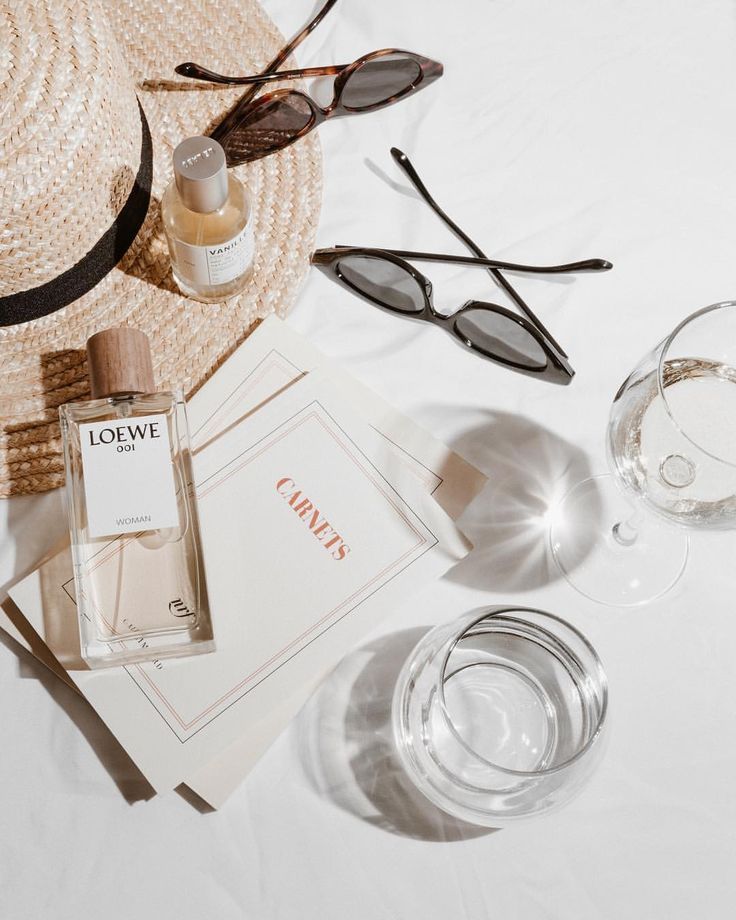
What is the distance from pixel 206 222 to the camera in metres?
0.52

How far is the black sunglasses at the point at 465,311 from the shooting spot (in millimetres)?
625

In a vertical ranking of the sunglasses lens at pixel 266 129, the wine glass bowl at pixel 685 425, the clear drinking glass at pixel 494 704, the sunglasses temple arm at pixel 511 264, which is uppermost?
the sunglasses lens at pixel 266 129

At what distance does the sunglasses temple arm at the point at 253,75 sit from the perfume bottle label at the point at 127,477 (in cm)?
27

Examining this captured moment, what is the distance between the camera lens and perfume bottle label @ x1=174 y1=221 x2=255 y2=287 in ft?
1.72

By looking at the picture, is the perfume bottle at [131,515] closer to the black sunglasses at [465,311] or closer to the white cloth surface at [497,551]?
the white cloth surface at [497,551]

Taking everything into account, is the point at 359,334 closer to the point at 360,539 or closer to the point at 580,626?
the point at 360,539

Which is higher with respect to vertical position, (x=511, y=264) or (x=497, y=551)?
(x=511, y=264)

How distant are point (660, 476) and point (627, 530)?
0.09m

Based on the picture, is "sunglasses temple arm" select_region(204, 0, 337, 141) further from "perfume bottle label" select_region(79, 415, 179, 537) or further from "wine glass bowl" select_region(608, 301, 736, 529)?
"wine glass bowl" select_region(608, 301, 736, 529)

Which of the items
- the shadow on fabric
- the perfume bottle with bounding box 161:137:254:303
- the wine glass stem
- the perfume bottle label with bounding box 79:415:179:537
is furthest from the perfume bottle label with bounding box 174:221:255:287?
the wine glass stem

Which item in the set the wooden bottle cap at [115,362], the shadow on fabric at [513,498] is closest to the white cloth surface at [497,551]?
the shadow on fabric at [513,498]

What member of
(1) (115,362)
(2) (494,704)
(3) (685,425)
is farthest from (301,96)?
(2) (494,704)

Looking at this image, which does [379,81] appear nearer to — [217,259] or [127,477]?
[217,259]

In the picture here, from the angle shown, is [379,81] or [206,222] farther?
[379,81]
